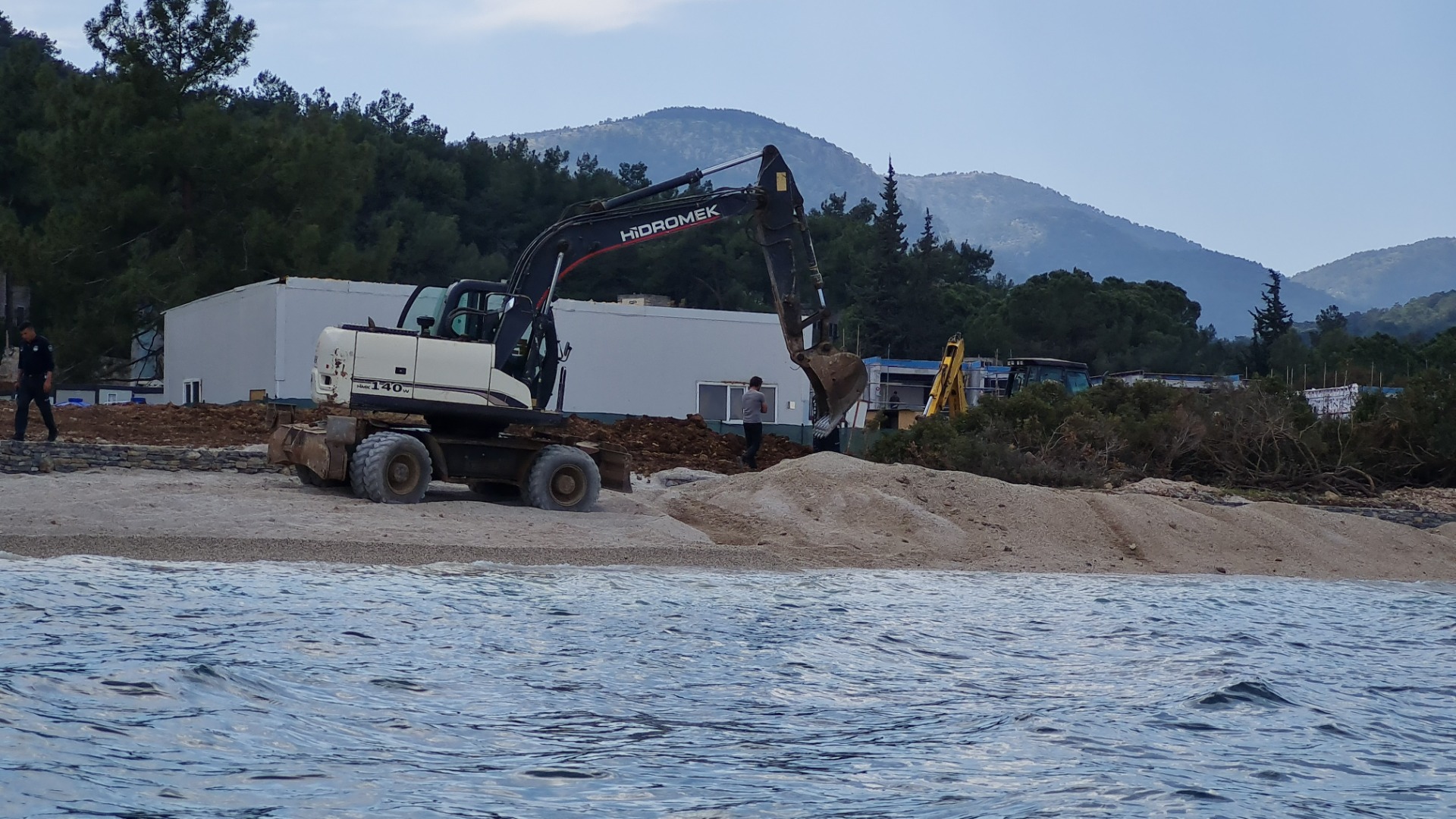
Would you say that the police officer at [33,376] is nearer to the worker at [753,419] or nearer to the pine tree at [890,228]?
the worker at [753,419]

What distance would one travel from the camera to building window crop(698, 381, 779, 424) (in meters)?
33.1

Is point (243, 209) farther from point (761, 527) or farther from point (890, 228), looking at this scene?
point (890, 228)

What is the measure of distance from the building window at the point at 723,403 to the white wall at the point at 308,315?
7.13m

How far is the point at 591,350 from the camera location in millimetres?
31672

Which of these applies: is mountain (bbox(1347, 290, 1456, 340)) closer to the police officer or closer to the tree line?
the tree line

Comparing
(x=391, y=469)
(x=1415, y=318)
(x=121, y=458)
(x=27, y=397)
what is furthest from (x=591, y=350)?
(x=1415, y=318)

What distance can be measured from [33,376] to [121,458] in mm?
1667

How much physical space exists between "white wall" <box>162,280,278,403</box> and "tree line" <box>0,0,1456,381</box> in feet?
19.3

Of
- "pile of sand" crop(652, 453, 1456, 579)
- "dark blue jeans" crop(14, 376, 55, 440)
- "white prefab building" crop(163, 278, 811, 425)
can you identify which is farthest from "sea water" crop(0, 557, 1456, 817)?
"white prefab building" crop(163, 278, 811, 425)

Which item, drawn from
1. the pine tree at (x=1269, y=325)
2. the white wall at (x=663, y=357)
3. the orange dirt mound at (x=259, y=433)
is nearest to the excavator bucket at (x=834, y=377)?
the orange dirt mound at (x=259, y=433)

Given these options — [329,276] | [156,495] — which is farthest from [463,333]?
[329,276]

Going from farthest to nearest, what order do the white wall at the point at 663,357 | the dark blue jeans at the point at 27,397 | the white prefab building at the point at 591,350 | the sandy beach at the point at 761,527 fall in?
the white wall at the point at 663,357
the white prefab building at the point at 591,350
the dark blue jeans at the point at 27,397
the sandy beach at the point at 761,527

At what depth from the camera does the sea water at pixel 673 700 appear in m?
6.77

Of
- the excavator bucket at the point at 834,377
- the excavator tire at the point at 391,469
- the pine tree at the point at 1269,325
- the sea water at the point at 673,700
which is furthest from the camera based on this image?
the pine tree at the point at 1269,325
